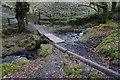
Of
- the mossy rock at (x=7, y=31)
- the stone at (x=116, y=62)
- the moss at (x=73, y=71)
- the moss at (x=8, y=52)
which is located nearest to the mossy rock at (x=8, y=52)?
the moss at (x=8, y=52)

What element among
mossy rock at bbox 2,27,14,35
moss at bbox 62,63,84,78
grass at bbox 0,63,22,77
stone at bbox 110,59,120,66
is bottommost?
grass at bbox 0,63,22,77

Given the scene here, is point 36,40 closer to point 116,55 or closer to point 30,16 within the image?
point 116,55

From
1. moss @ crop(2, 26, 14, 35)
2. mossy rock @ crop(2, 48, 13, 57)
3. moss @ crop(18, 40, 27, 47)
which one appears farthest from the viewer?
moss @ crop(2, 26, 14, 35)

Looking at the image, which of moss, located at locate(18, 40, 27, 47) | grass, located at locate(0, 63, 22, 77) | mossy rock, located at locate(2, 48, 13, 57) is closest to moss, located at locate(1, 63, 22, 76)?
grass, located at locate(0, 63, 22, 77)

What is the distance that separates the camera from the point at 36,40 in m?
10.7

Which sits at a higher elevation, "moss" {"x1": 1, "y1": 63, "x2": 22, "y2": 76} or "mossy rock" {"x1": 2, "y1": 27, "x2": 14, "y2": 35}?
"mossy rock" {"x1": 2, "y1": 27, "x2": 14, "y2": 35}

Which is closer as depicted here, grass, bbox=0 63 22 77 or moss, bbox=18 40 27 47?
grass, bbox=0 63 22 77

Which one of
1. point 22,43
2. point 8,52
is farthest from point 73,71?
point 22,43

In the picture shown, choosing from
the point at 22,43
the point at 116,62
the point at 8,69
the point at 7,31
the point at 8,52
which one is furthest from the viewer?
the point at 7,31

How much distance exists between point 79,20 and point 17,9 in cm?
1039

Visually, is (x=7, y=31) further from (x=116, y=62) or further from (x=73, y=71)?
(x=116, y=62)

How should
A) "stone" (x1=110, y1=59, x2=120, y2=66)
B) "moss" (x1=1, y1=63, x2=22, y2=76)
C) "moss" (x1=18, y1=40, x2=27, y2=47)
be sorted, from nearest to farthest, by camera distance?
"stone" (x1=110, y1=59, x2=120, y2=66) < "moss" (x1=1, y1=63, x2=22, y2=76) < "moss" (x1=18, y1=40, x2=27, y2=47)

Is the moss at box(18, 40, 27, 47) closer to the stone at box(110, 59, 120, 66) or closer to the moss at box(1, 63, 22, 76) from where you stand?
the moss at box(1, 63, 22, 76)

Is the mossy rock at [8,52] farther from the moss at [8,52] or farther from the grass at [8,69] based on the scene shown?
the grass at [8,69]
